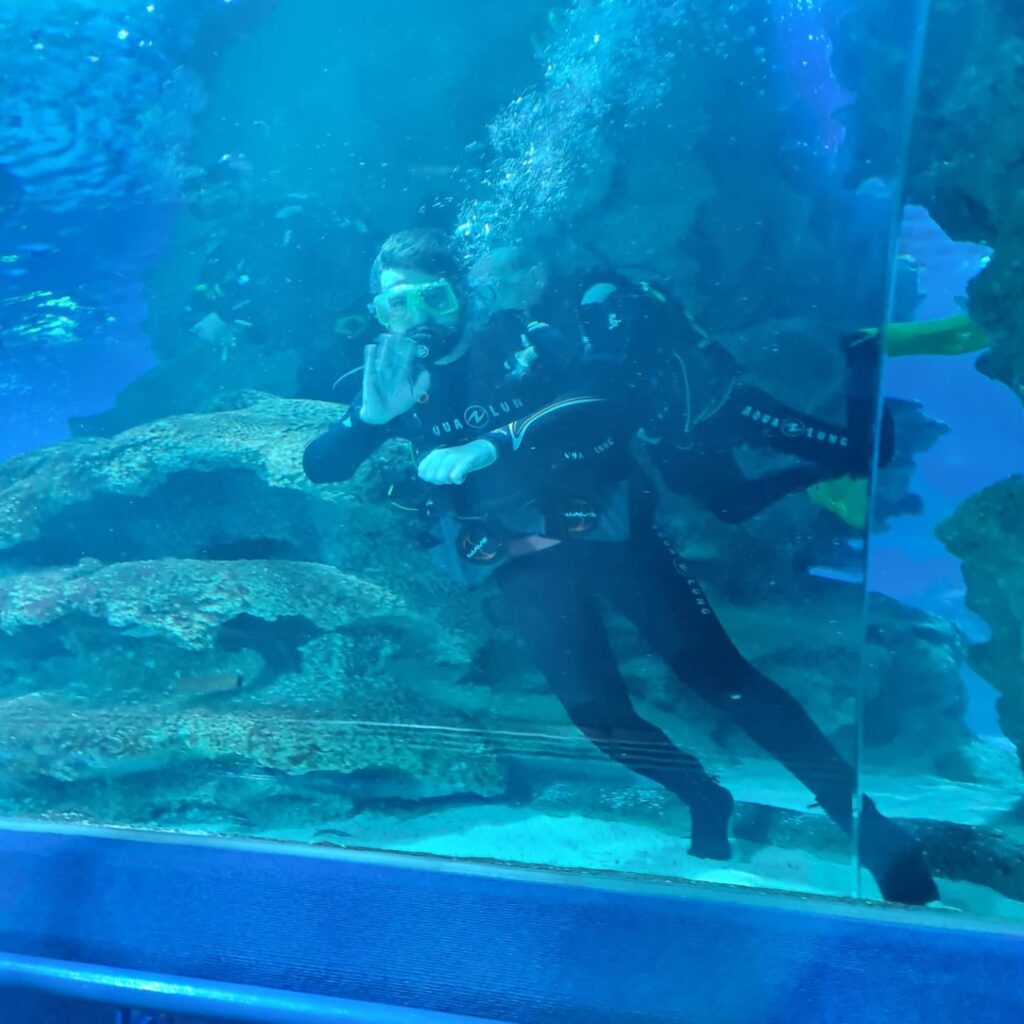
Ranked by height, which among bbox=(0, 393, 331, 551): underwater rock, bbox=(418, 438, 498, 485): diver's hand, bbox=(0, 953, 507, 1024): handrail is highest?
bbox=(0, 393, 331, 551): underwater rock

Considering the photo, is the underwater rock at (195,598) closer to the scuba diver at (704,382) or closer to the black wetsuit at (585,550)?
the black wetsuit at (585,550)

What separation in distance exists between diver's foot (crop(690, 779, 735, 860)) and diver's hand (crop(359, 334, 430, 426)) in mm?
2309

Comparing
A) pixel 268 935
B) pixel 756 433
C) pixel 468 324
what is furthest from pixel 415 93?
pixel 268 935

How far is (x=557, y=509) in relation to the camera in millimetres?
3119

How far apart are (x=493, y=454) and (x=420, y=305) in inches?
33.9

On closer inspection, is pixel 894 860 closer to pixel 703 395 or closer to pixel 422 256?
pixel 703 395

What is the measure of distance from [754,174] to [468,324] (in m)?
2.31

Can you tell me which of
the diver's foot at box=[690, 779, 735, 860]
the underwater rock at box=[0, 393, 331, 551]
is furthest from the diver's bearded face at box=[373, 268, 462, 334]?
the diver's foot at box=[690, 779, 735, 860]

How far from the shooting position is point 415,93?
4363 millimetres

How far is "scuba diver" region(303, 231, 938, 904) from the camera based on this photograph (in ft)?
10.0

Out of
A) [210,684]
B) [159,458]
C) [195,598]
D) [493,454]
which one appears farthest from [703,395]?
[159,458]

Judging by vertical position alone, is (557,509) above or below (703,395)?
below

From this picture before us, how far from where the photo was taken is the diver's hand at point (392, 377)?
322 centimetres

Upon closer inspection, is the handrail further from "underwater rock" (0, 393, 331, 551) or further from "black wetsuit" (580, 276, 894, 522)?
"underwater rock" (0, 393, 331, 551)
